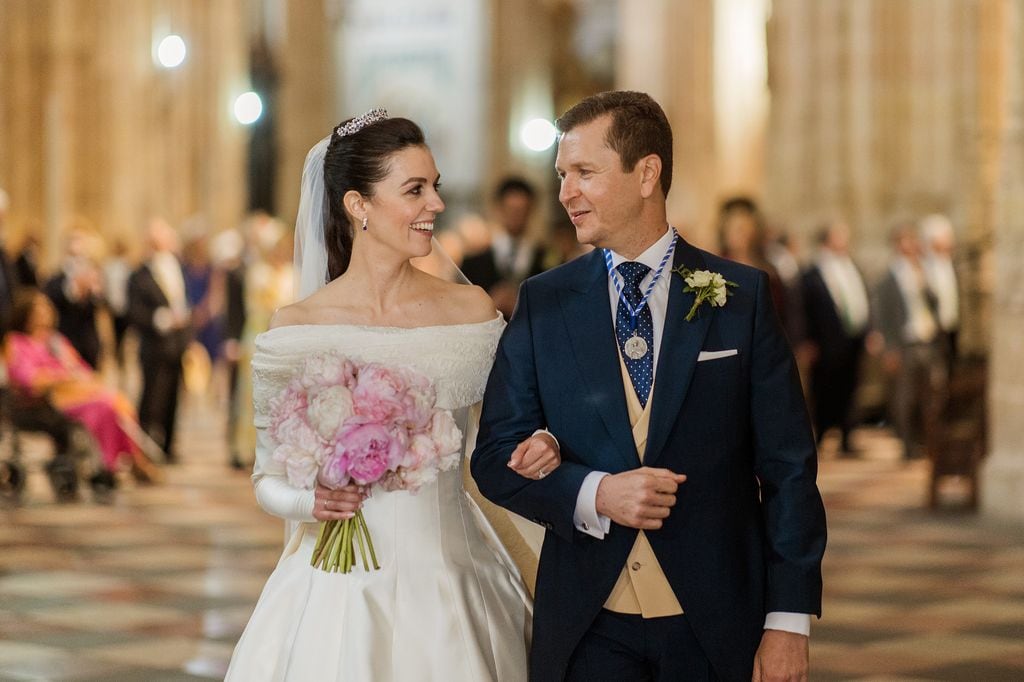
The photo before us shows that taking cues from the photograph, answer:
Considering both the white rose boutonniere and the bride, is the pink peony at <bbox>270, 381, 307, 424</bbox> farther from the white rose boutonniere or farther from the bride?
the white rose boutonniere

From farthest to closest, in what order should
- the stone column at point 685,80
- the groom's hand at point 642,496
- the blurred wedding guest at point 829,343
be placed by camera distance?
1. the stone column at point 685,80
2. the blurred wedding guest at point 829,343
3. the groom's hand at point 642,496

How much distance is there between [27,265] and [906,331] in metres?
8.09

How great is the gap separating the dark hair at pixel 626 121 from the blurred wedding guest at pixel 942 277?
431 inches

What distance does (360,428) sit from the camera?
3.21 meters

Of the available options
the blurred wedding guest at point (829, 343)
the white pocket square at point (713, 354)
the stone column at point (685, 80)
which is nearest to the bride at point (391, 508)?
the white pocket square at point (713, 354)

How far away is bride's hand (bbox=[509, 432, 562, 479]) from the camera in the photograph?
2.92 metres

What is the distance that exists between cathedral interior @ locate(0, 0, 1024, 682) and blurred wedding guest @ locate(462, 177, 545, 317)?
97 mm

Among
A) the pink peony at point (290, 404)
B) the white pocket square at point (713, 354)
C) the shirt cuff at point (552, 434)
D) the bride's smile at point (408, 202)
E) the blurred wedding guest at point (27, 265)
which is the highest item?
the bride's smile at point (408, 202)

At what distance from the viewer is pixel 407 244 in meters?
3.60

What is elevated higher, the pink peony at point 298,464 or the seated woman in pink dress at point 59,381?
the pink peony at point 298,464

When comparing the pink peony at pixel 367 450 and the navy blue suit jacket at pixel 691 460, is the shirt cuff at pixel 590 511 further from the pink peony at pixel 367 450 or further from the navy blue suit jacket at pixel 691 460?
the pink peony at pixel 367 450

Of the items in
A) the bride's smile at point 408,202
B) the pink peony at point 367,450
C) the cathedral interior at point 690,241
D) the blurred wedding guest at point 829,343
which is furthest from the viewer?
the blurred wedding guest at point 829,343

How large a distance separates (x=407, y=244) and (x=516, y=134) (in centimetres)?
3371

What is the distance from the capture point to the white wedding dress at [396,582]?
345 centimetres
